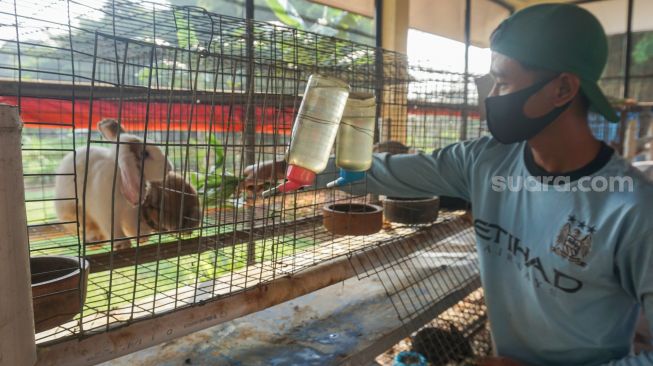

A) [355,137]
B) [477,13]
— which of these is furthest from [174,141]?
[477,13]

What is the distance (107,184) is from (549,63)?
145 cm

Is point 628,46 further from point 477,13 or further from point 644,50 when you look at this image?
point 477,13

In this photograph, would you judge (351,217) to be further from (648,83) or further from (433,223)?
(648,83)

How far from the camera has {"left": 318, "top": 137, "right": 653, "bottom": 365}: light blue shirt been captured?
37.7 inches

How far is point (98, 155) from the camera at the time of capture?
1.69 m

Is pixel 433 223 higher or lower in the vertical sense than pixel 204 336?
higher

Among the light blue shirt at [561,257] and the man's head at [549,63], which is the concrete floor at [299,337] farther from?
the man's head at [549,63]

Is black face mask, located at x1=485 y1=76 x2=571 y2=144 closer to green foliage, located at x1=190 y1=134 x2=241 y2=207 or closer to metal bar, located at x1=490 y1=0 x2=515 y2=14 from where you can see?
green foliage, located at x1=190 y1=134 x2=241 y2=207

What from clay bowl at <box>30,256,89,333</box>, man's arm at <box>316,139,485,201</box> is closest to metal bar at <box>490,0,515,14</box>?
man's arm at <box>316,139,485,201</box>

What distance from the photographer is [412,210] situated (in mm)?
1859

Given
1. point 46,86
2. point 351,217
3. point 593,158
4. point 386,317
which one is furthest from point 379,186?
point 46,86

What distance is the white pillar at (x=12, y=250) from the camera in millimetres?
588

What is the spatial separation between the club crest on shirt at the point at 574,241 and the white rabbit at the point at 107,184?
1158mm

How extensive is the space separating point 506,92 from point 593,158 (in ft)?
0.82
